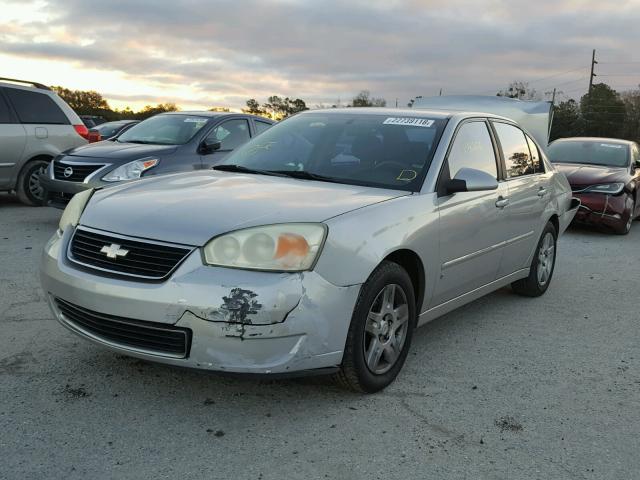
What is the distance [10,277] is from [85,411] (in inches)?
114

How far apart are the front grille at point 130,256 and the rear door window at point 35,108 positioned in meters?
7.31

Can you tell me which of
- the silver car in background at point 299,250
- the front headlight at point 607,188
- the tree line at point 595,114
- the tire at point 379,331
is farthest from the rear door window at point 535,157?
the tree line at point 595,114

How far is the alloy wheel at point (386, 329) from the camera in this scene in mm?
3406

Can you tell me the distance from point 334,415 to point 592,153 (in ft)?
30.1

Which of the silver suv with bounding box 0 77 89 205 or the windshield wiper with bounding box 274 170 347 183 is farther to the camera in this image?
the silver suv with bounding box 0 77 89 205

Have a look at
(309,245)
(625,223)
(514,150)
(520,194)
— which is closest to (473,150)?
(520,194)

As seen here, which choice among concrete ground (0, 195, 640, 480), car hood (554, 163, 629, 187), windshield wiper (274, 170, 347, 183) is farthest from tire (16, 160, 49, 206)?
car hood (554, 163, 629, 187)

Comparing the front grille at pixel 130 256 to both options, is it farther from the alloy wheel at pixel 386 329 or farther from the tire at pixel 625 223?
the tire at pixel 625 223

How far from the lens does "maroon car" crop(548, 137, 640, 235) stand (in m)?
9.55

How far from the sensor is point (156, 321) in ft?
9.56

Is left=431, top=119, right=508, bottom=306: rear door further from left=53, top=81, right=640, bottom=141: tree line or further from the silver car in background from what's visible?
left=53, top=81, right=640, bottom=141: tree line

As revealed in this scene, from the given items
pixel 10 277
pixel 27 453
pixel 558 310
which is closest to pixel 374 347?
pixel 27 453

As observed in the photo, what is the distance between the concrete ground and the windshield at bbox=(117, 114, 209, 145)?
4133 mm

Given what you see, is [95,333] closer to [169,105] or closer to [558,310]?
[558,310]
